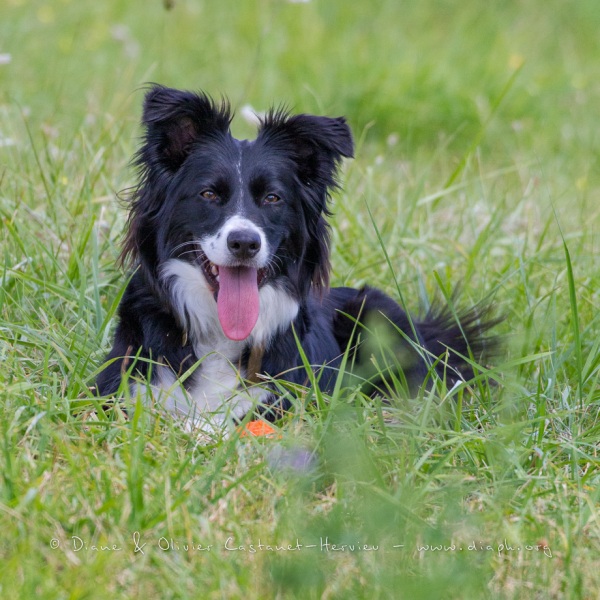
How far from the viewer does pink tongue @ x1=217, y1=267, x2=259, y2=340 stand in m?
3.42

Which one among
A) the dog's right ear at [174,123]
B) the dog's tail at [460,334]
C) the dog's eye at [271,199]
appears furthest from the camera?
the dog's tail at [460,334]

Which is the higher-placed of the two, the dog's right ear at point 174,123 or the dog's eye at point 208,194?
the dog's right ear at point 174,123

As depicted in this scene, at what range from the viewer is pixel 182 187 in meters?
3.49

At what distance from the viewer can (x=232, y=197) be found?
3453mm

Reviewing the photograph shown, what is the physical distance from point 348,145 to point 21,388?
156 cm

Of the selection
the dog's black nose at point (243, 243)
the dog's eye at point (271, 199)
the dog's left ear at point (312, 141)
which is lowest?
the dog's black nose at point (243, 243)

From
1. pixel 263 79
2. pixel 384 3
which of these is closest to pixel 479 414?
pixel 263 79

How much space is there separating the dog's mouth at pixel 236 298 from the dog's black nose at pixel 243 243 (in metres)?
0.13

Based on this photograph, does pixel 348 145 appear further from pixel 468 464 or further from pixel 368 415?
pixel 468 464

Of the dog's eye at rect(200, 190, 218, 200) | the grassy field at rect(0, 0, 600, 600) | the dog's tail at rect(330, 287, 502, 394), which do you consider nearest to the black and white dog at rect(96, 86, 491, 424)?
the dog's eye at rect(200, 190, 218, 200)

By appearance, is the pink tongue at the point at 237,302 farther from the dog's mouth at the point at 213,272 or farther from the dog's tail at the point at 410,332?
the dog's tail at the point at 410,332

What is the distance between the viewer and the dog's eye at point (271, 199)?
11.6ft

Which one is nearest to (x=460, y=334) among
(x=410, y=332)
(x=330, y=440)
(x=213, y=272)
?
(x=410, y=332)

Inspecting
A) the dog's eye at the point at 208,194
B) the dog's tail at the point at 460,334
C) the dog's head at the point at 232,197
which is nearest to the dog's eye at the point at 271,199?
the dog's head at the point at 232,197
